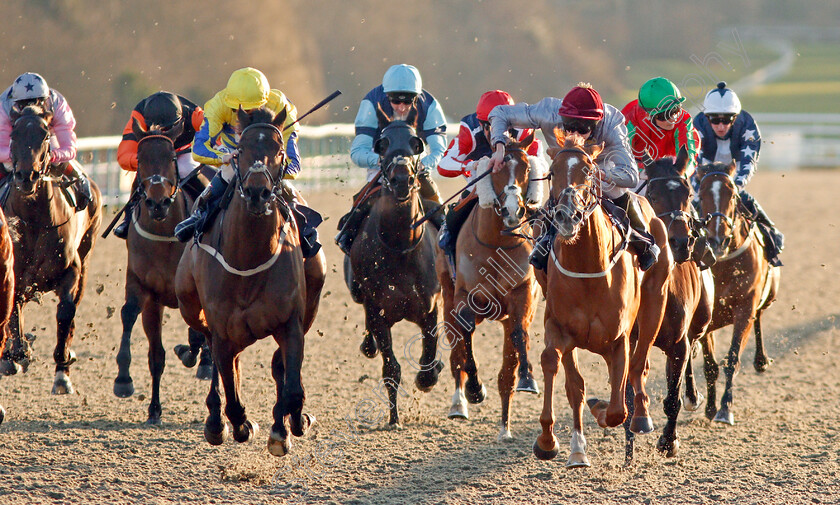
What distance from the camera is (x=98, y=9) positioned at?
22234 mm

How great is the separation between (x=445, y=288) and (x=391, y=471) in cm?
155

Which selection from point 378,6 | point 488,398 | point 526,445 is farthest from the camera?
point 378,6

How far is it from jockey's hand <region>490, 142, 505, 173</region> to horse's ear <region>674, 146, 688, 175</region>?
51.7 inches

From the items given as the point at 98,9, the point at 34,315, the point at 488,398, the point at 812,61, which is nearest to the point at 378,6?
the point at 98,9

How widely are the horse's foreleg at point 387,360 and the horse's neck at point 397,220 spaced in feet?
1.54

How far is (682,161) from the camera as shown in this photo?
21.1 ft

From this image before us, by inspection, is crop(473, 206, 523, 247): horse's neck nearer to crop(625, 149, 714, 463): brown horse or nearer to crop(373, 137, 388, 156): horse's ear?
crop(373, 137, 388, 156): horse's ear

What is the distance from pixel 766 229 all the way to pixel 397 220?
9.12 ft

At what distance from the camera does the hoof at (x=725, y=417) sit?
683 cm

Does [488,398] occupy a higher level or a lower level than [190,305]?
lower

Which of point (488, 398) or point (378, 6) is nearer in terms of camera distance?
point (488, 398)

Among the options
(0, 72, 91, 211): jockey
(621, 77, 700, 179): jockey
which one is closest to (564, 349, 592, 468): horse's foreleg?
(621, 77, 700, 179): jockey

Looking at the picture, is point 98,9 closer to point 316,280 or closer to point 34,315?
point 34,315

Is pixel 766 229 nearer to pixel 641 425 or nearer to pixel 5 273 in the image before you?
pixel 641 425
